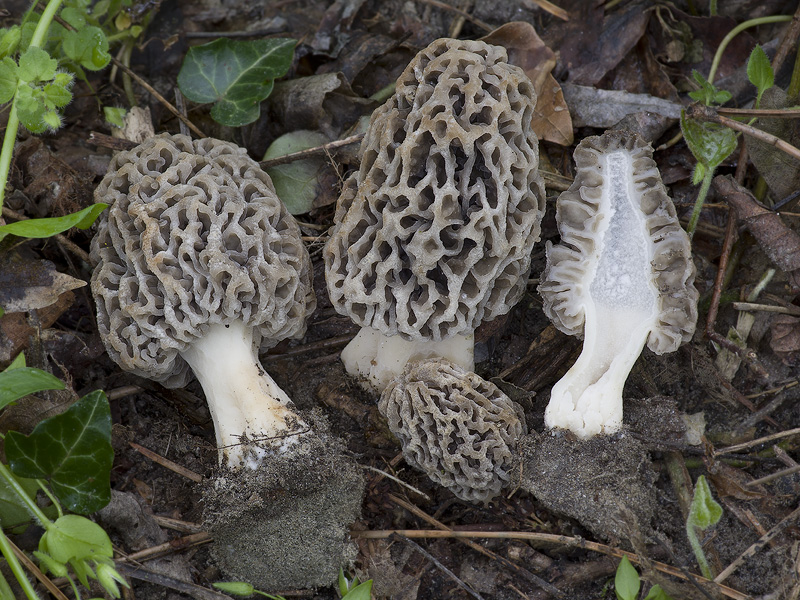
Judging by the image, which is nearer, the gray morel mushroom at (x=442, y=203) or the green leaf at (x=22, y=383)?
the green leaf at (x=22, y=383)

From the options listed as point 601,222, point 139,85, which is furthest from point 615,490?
point 139,85

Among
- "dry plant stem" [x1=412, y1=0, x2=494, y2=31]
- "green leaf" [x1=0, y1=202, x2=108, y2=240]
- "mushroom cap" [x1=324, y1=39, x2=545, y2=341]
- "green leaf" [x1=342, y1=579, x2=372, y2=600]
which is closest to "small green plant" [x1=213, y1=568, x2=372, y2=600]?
"green leaf" [x1=342, y1=579, x2=372, y2=600]

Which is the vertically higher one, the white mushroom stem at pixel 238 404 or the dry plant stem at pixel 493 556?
the white mushroom stem at pixel 238 404

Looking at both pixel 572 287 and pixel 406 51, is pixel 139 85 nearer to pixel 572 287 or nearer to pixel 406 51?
pixel 406 51

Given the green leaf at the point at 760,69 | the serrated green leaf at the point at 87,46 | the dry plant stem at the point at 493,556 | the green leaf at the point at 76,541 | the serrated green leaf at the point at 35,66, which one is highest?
the serrated green leaf at the point at 35,66

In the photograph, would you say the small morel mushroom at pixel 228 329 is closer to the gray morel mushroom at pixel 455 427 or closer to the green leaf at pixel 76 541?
the gray morel mushroom at pixel 455 427

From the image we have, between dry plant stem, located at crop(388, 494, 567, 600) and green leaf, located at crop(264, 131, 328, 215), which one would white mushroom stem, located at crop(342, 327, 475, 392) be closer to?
dry plant stem, located at crop(388, 494, 567, 600)

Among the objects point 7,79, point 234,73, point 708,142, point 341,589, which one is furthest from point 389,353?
point 7,79

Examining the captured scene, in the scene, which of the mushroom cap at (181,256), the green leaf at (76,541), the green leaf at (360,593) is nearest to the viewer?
the green leaf at (76,541)

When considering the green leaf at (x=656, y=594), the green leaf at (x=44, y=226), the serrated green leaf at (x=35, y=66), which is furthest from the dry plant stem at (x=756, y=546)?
the serrated green leaf at (x=35, y=66)
